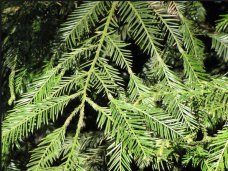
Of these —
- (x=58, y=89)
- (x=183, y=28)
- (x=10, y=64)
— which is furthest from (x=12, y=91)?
(x=183, y=28)

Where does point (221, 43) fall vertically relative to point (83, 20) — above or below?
below

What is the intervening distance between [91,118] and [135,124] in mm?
531

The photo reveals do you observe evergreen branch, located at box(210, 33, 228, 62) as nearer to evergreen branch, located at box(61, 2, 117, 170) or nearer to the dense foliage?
the dense foliage

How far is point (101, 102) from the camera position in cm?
116

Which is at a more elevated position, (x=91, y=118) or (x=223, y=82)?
(x=223, y=82)

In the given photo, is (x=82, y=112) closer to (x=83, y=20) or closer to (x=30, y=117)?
(x=30, y=117)

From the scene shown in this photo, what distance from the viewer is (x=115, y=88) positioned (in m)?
0.90

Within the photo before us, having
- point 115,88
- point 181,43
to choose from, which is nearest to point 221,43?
point 181,43

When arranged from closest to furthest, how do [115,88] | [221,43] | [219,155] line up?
[219,155] < [115,88] < [221,43]

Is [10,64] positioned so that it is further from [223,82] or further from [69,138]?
[223,82]

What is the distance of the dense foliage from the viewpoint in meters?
0.79

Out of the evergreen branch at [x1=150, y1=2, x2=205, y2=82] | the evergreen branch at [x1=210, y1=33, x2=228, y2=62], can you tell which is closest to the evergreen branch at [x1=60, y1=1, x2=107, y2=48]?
the evergreen branch at [x1=150, y1=2, x2=205, y2=82]

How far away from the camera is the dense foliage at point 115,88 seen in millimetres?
793

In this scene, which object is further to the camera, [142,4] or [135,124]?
[142,4]
